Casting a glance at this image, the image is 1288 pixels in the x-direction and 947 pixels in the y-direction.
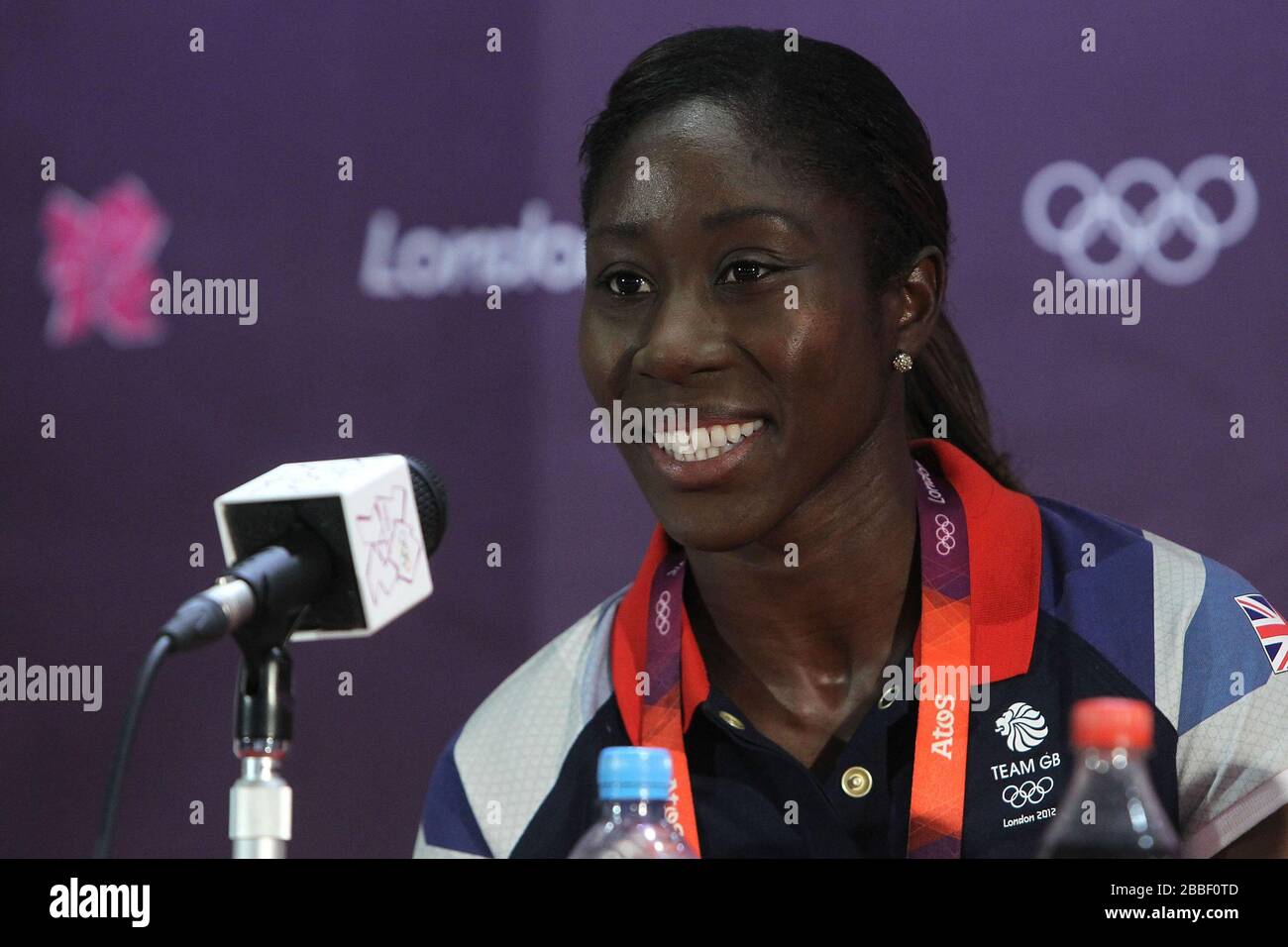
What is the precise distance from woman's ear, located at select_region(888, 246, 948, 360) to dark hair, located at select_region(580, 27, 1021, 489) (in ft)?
0.05

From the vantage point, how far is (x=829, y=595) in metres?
1.78

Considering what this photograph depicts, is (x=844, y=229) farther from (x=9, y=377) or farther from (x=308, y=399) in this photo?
(x=9, y=377)

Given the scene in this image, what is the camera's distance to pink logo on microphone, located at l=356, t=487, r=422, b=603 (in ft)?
3.47

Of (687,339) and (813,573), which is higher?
(687,339)

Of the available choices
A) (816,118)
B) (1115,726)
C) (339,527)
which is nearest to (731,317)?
(816,118)

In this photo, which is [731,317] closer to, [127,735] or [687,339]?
[687,339]

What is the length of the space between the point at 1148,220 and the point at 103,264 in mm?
1443

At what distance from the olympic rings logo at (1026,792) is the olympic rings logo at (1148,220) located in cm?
89

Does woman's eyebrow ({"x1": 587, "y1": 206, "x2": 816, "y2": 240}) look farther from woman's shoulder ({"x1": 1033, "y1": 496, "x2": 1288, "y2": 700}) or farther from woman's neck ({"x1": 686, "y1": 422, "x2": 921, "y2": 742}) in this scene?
woman's shoulder ({"x1": 1033, "y1": 496, "x2": 1288, "y2": 700})

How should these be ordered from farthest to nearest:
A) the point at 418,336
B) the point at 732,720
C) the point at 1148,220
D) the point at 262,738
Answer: the point at 418,336 → the point at 1148,220 → the point at 732,720 → the point at 262,738

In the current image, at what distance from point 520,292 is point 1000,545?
36.2 inches

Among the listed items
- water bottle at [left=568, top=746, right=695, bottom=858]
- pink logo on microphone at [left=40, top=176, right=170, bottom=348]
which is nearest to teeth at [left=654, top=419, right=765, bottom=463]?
water bottle at [left=568, top=746, right=695, bottom=858]

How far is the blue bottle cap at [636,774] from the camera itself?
110cm

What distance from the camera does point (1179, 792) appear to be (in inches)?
63.4
